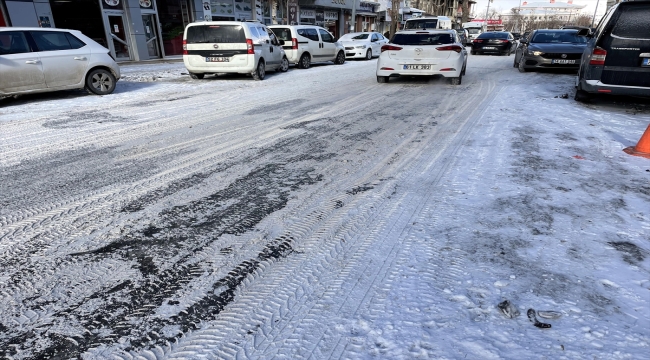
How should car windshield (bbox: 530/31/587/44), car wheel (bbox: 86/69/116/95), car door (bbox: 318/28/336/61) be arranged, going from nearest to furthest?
car wheel (bbox: 86/69/116/95)
car windshield (bbox: 530/31/587/44)
car door (bbox: 318/28/336/61)

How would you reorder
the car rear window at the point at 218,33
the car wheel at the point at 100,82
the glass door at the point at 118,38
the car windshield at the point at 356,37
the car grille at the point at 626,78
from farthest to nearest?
the car windshield at the point at 356,37
the glass door at the point at 118,38
the car rear window at the point at 218,33
the car wheel at the point at 100,82
the car grille at the point at 626,78

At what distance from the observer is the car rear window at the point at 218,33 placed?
459 inches

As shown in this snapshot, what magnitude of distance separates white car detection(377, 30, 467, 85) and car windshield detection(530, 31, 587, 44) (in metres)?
5.13

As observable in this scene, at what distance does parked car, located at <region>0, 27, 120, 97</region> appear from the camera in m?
7.95

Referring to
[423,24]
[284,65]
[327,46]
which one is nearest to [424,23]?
[423,24]

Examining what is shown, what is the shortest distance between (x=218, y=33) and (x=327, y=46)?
734 cm

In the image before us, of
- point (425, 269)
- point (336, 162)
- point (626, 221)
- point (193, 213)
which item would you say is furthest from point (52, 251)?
point (626, 221)

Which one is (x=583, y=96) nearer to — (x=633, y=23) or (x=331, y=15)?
(x=633, y=23)

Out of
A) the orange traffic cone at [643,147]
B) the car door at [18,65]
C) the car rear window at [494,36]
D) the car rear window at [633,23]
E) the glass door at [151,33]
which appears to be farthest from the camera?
the car rear window at [494,36]

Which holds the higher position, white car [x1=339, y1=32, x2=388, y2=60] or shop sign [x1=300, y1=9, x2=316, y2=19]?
shop sign [x1=300, y1=9, x2=316, y2=19]

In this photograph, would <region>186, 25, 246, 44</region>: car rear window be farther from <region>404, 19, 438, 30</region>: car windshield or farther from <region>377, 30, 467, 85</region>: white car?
<region>404, 19, 438, 30</region>: car windshield

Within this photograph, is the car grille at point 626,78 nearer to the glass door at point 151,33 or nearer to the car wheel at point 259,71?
the car wheel at point 259,71

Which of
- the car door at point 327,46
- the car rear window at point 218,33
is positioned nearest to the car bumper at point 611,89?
the car rear window at point 218,33

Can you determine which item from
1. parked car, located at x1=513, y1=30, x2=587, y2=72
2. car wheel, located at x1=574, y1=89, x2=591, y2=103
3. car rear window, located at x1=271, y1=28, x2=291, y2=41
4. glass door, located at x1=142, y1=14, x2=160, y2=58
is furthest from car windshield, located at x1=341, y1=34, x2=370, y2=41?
car wheel, located at x1=574, y1=89, x2=591, y2=103
